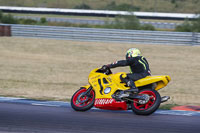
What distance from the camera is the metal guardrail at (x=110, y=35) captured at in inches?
780

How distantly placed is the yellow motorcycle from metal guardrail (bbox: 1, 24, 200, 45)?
12.5 meters

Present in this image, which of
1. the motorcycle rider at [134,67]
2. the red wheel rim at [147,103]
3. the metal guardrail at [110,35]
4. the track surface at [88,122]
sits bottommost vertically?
the track surface at [88,122]

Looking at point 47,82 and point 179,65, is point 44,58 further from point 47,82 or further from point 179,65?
point 179,65

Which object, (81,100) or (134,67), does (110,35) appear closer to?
(81,100)

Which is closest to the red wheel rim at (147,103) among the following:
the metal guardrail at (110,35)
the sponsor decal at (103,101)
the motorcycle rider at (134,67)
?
the motorcycle rider at (134,67)

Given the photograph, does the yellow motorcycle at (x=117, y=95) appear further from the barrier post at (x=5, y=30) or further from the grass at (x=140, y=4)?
the grass at (x=140, y=4)

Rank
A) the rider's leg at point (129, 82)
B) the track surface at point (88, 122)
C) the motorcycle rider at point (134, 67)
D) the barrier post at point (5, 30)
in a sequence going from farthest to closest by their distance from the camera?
the barrier post at point (5, 30)
the motorcycle rider at point (134, 67)
the rider's leg at point (129, 82)
the track surface at point (88, 122)

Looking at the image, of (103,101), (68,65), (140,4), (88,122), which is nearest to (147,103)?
(103,101)

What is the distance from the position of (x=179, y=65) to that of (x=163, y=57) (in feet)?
6.04

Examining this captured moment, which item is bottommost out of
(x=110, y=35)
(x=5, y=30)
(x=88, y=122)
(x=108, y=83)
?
(x=88, y=122)

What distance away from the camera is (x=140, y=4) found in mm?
44906

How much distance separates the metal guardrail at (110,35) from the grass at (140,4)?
21097 mm

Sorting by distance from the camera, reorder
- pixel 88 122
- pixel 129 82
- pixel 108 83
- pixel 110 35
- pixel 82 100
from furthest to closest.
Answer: pixel 110 35, pixel 82 100, pixel 108 83, pixel 129 82, pixel 88 122

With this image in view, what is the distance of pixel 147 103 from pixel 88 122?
1317 millimetres
